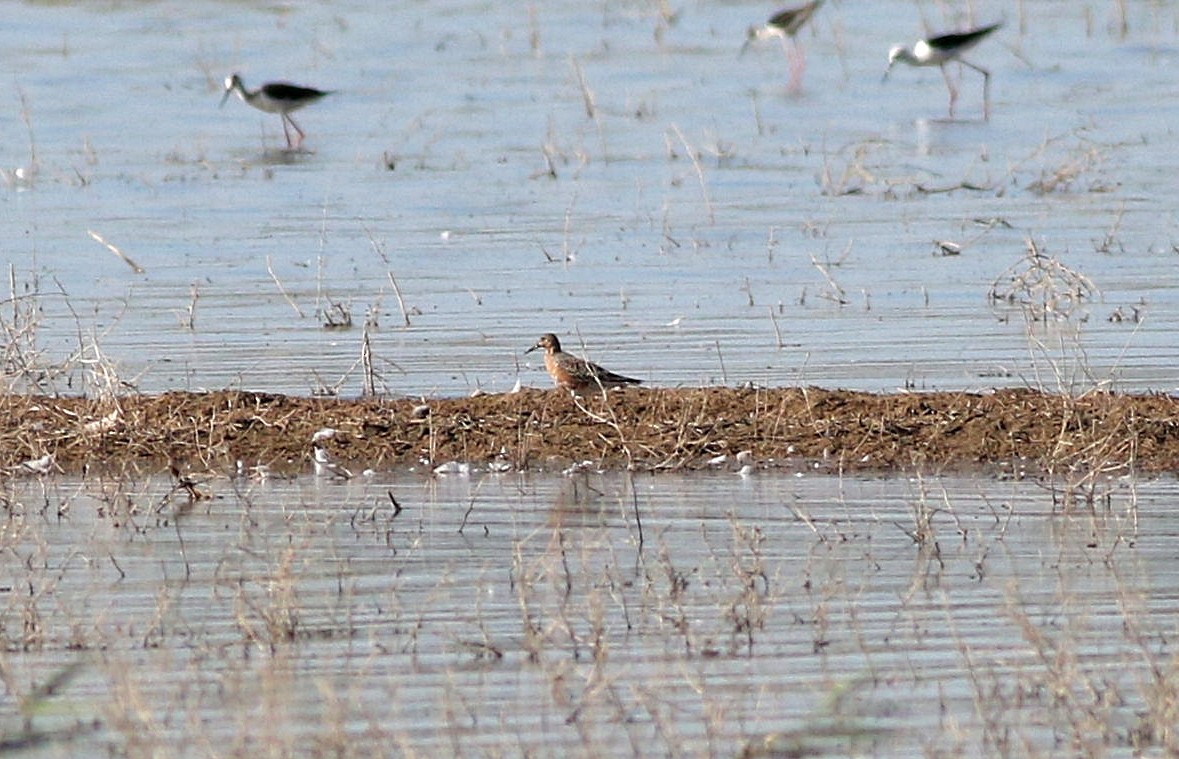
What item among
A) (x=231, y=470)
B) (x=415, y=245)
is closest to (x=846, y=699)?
(x=231, y=470)

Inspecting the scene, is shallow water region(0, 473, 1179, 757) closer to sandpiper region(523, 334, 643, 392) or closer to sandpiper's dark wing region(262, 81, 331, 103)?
sandpiper region(523, 334, 643, 392)

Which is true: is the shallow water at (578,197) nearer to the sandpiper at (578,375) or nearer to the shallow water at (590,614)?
the sandpiper at (578,375)

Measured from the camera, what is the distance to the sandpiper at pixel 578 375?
1159cm

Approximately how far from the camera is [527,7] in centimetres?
3672

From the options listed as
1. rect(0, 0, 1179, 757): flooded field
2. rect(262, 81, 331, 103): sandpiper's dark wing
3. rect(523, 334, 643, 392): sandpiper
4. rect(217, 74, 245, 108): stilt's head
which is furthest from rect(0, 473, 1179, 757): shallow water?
rect(217, 74, 245, 108): stilt's head

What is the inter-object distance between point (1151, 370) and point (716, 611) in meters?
5.24

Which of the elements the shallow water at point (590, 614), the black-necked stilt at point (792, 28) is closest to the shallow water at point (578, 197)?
the black-necked stilt at point (792, 28)

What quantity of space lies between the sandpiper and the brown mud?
14.2 inches

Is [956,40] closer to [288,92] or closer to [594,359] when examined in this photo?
[288,92]

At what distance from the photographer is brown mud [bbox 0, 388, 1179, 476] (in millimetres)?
10445

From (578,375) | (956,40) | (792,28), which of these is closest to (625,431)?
(578,375)

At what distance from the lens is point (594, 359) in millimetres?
13492

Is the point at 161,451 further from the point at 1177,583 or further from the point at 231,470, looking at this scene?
the point at 1177,583

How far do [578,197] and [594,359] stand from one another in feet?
24.9
